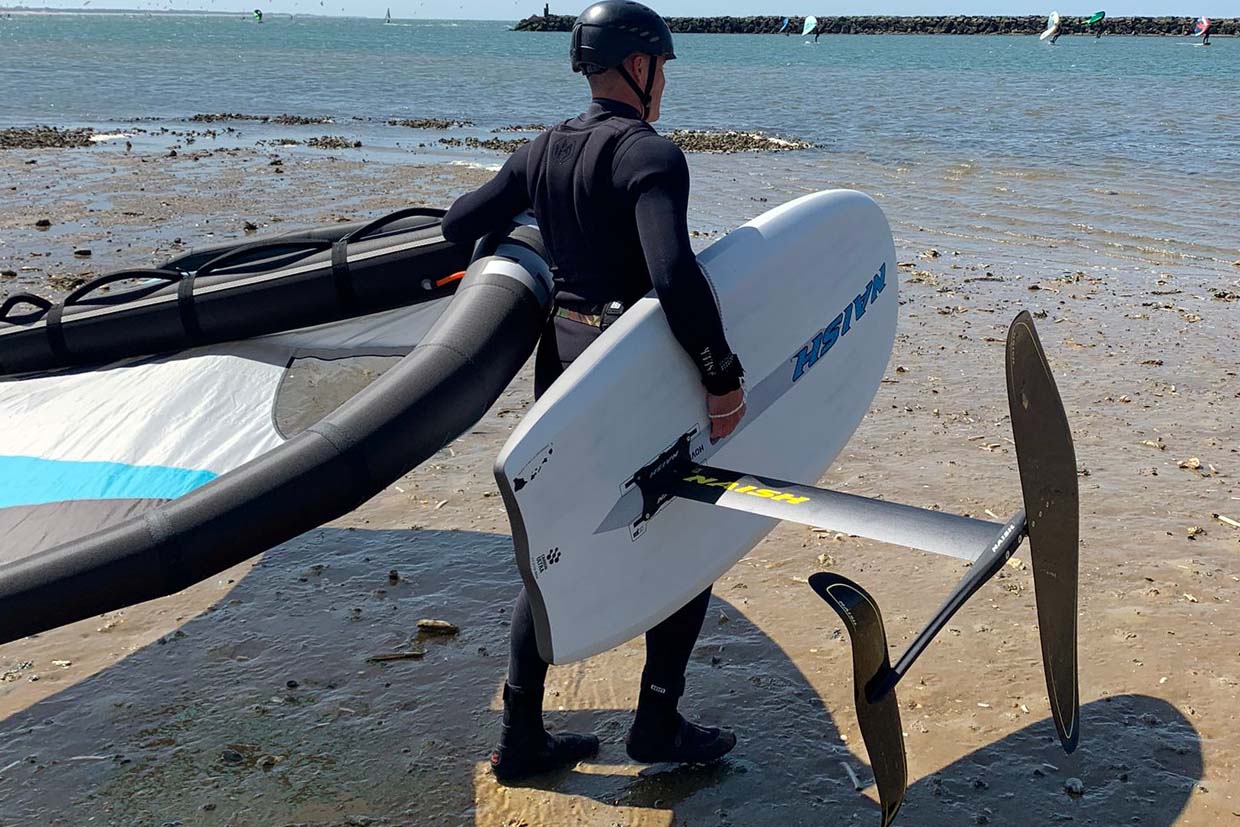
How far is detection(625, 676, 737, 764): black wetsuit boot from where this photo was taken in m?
3.25

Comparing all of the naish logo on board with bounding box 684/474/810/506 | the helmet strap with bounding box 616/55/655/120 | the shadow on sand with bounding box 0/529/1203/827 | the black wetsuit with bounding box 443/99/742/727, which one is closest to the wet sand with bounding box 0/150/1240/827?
the shadow on sand with bounding box 0/529/1203/827

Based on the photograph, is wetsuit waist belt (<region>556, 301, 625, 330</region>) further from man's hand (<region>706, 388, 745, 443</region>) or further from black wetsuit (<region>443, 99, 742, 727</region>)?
man's hand (<region>706, 388, 745, 443</region>)

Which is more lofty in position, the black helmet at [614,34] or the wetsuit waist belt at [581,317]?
the black helmet at [614,34]

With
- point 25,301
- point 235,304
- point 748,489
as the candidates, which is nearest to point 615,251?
point 748,489

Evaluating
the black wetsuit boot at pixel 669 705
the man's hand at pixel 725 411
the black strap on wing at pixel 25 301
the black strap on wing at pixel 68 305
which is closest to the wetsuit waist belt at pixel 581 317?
the man's hand at pixel 725 411

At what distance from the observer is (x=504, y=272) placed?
3.34 m

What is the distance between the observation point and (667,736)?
3.26 m

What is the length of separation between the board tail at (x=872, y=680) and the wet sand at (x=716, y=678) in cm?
47

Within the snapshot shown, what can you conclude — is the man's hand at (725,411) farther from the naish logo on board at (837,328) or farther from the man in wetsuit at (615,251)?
the naish logo on board at (837,328)

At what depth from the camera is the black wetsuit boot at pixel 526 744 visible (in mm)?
3195

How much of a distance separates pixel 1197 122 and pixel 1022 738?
26.6 m

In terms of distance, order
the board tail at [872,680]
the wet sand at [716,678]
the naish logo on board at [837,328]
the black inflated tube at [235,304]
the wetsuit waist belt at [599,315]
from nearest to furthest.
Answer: the board tail at [872,680] < the wetsuit waist belt at [599,315] < the wet sand at [716,678] < the naish logo on board at [837,328] < the black inflated tube at [235,304]

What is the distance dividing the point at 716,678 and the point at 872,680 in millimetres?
1283

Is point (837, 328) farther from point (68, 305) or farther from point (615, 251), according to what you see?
point (68, 305)
